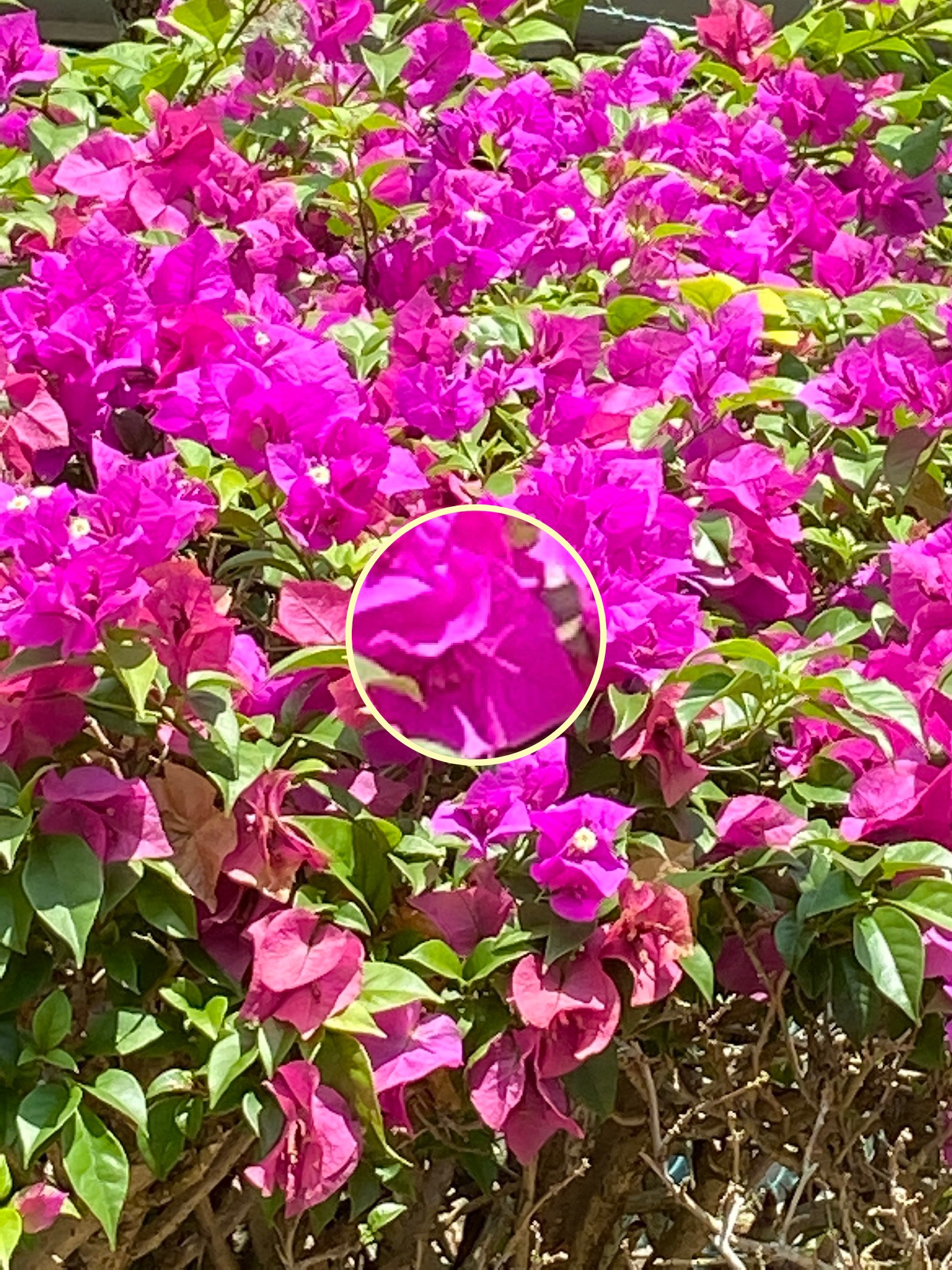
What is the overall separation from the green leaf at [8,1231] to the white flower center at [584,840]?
0.34m

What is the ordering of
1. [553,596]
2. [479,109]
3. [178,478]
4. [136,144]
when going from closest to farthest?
[553,596], [178,478], [136,144], [479,109]

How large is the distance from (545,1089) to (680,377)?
497 millimetres

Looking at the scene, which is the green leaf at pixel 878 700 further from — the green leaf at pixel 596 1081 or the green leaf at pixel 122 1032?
the green leaf at pixel 122 1032

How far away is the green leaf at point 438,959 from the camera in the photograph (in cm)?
88

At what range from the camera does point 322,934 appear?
0.86 meters

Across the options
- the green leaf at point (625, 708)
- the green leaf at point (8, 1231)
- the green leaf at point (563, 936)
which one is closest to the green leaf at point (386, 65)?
the green leaf at point (625, 708)

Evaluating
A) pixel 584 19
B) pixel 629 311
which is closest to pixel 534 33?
pixel 629 311

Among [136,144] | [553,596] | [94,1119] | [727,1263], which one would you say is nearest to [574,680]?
[553,596]

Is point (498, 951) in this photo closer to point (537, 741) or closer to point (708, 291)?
point (537, 741)

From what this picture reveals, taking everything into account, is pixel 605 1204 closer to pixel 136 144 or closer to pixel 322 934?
pixel 322 934

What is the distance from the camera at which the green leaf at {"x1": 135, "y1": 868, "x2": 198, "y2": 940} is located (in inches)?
33.9

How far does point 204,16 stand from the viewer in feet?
4.79

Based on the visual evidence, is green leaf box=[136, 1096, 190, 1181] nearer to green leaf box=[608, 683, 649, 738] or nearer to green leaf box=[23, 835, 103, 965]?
green leaf box=[23, 835, 103, 965]

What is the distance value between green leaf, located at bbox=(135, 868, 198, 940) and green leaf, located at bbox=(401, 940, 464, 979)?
12cm
